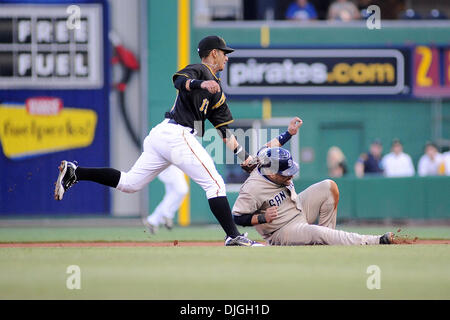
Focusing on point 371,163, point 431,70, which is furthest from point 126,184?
point 431,70

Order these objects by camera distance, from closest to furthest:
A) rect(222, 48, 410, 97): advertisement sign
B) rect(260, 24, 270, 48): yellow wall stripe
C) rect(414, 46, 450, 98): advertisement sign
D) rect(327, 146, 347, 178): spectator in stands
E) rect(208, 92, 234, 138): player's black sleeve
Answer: rect(208, 92, 234, 138): player's black sleeve, rect(327, 146, 347, 178): spectator in stands, rect(222, 48, 410, 97): advertisement sign, rect(260, 24, 270, 48): yellow wall stripe, rect(414, 46, 450, 98): advertisement sign

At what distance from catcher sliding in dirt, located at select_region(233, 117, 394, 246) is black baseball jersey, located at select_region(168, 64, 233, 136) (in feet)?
1.88

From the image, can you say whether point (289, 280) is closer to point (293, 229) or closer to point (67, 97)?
point (293, 229)

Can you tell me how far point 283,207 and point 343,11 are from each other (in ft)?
37.0

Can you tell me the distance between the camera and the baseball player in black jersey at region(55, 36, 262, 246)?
7918 millimetres

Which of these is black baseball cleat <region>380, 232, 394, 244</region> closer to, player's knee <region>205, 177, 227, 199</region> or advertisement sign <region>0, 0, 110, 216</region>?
player's knee <region>205, 177, 227, 199</region>

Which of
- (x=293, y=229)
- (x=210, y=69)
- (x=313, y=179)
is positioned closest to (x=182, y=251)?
(x=293, y=229)

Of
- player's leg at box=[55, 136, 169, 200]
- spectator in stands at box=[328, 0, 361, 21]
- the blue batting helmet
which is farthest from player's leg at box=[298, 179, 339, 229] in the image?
spectator in stands at box=[328, 0, 361, 21]

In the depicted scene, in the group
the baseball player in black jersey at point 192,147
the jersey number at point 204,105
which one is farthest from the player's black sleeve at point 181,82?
the jersey number at point 204,105

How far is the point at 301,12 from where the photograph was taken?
733 inches

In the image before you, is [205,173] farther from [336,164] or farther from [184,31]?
[184,31]

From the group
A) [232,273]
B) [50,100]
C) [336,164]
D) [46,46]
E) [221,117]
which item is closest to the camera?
[232,273]

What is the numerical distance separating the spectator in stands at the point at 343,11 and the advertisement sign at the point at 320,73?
32.1 inches

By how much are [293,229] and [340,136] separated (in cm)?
1066
